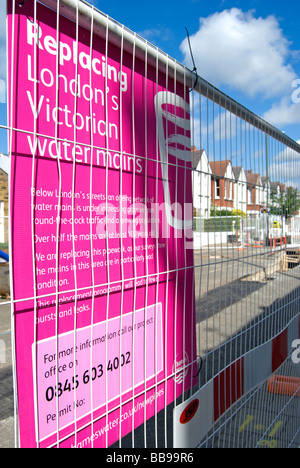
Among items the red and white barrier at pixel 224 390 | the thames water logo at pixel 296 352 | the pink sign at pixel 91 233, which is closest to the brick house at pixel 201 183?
the pink sign at pixel 91 233

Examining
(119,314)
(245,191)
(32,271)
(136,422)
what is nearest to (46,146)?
(32,271)

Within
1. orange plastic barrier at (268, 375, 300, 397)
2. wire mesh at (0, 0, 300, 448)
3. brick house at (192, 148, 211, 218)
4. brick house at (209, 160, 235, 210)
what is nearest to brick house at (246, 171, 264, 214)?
wire mesh at (0, 0, 300, 448)

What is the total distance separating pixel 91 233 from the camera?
4.31 feet

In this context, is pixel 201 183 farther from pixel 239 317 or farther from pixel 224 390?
pixel 239 317

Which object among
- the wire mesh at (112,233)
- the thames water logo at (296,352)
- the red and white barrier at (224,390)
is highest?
the wire mesh at (112,233)

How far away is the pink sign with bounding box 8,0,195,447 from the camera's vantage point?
1124mm

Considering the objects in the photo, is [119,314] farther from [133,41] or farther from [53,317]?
[133,41]

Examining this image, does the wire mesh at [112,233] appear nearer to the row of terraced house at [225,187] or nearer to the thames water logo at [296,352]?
the row of terraced house at [225,187]

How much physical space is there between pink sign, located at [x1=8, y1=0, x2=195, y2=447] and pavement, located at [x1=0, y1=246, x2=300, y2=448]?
0.94ft

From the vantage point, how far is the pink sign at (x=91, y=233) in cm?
112

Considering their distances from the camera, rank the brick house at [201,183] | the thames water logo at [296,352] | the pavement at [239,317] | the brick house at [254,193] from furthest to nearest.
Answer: the thames water logo at [296,352]
the brick house at [254,193]
the pavement at [239,317]
the brick house at [201,183]

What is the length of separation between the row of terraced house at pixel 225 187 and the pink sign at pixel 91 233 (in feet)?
0.57

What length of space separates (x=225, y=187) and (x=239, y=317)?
120cm

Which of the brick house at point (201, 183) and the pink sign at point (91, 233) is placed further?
the brick house at point (201, 183)
